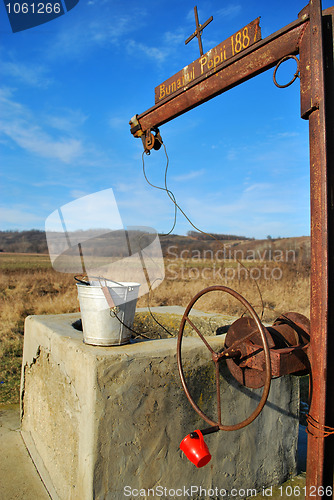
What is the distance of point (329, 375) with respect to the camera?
1.84 m

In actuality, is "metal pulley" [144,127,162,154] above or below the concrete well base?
above

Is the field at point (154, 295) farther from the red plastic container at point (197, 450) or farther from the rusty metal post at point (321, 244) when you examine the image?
the red plastic container at point (197, 450)

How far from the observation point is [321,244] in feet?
5.99

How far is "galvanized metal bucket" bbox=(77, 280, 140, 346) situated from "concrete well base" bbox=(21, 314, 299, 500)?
0.10 metres

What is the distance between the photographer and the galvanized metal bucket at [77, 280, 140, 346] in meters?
2.46

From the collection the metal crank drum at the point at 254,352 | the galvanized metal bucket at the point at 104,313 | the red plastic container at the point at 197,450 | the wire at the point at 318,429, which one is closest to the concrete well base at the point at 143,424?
the galvanized metal bucket at the point at 104,313

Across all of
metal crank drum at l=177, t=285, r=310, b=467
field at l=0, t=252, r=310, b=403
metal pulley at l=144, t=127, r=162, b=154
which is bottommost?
field at l=0, t=252, r=310, b=403

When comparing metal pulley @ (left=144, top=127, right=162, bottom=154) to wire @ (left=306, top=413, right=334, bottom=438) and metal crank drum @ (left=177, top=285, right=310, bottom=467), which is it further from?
wire @ (left=306, top=413, right=334, bottom=438)

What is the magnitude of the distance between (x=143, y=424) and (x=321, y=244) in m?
1.54

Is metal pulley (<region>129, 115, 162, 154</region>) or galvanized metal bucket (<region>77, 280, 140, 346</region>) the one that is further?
metal pulley (<region>129, 115, 162, 154</region>)

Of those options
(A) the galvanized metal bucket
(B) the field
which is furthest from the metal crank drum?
(B) the field

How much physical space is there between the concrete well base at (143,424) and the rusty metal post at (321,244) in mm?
824

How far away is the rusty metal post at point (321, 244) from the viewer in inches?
70.9

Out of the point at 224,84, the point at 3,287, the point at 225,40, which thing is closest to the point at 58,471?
the point at 224,84
